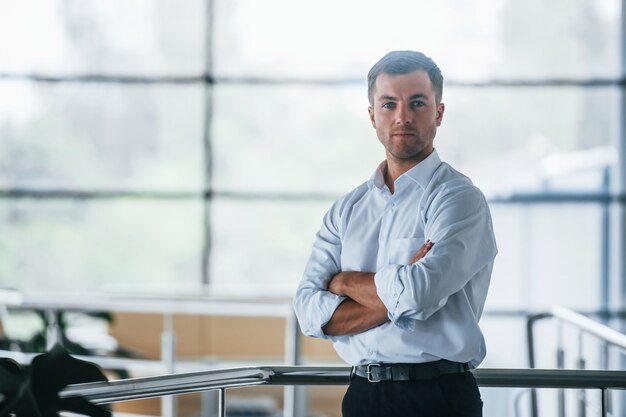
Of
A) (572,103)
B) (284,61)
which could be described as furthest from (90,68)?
(572,103)

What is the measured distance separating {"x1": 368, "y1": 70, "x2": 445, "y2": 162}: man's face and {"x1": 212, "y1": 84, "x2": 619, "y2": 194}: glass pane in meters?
3.79

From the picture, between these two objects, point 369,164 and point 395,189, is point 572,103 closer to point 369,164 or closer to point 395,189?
point 369,164

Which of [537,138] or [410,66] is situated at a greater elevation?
[537,138]

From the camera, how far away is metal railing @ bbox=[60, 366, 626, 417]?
5.33 feet

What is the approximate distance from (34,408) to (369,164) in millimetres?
4046

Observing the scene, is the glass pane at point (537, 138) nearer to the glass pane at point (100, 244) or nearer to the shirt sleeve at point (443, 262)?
the glass pane at point (100, 244)

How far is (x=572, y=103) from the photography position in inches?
217

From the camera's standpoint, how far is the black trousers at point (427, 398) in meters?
1.63

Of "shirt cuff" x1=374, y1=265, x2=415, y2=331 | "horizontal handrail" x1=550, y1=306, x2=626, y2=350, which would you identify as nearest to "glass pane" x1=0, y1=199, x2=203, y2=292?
"horizontal handrail" x1=550, y1=306, x2=626, y2=350

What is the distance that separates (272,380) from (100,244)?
160 inches

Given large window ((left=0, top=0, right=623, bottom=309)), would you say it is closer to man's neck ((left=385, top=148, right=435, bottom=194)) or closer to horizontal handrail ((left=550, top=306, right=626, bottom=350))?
horizontal handrail ((left=550, top=306, right=626, bottom=350))

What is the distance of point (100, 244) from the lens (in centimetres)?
562

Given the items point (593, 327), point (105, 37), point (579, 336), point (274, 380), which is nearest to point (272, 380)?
point (274, 380)

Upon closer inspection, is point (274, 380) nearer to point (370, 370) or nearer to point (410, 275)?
point (370, 370)
